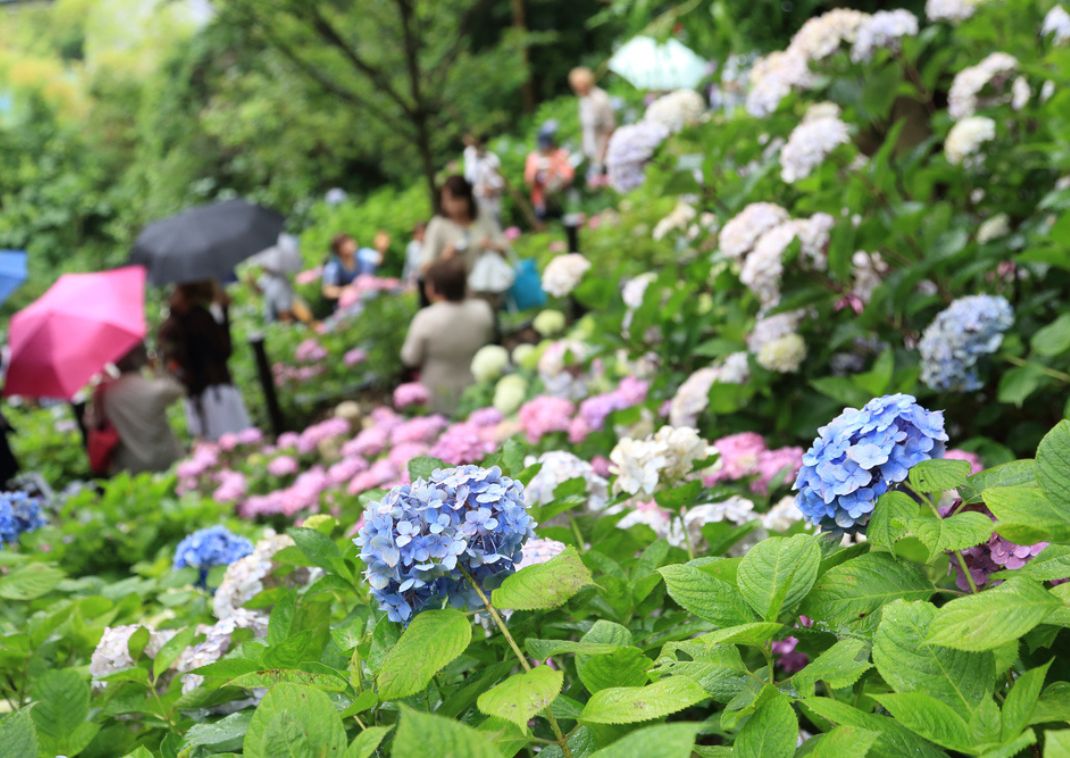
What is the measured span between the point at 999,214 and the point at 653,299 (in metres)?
1.07

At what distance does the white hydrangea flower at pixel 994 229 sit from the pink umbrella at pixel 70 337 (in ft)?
11.7

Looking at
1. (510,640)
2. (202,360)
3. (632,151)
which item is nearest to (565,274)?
(632,151)

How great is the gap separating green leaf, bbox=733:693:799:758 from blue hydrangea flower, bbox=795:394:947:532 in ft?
0.89

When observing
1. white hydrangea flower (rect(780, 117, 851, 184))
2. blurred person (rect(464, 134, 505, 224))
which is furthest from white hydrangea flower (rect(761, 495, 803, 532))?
blurred person (rect(464, 134, 505, 224))

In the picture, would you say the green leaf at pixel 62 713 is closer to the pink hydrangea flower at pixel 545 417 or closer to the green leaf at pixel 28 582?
the green leaf at pixel 28 582

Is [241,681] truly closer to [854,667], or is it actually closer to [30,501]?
[854,667]

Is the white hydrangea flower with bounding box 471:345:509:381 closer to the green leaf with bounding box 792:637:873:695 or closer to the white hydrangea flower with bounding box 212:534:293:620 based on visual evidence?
the white hydrangea flower with bounding box 212:534:293:620

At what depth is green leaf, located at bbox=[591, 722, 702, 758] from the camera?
0.70m

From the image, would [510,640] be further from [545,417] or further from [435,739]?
[545,417]

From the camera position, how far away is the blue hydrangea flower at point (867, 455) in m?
1.08

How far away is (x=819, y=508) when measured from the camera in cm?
112

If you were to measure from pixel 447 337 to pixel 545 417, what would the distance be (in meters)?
2.09

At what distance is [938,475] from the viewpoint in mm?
1026

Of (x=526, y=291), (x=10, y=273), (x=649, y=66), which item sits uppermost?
(x=649, y=66)
